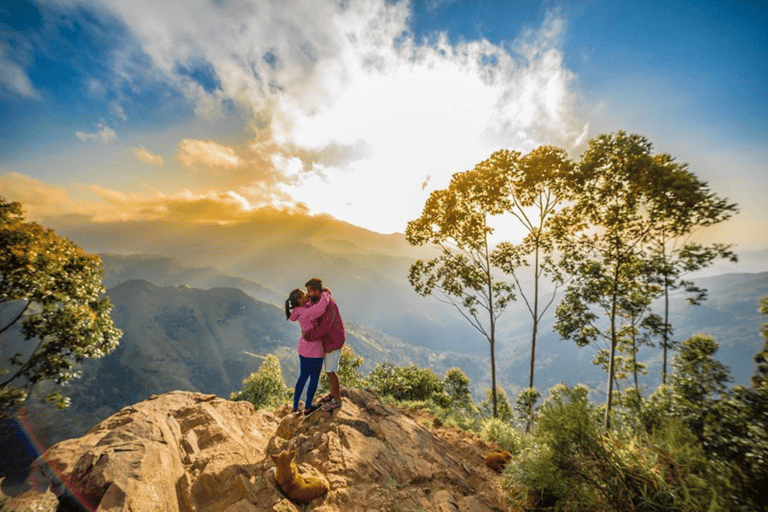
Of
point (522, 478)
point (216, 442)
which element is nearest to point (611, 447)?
point (522, 478)

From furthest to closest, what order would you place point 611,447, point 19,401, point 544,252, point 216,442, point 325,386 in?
point 325,386 → point 544,252 → point 19,401 → point 216,442 → point 611,447

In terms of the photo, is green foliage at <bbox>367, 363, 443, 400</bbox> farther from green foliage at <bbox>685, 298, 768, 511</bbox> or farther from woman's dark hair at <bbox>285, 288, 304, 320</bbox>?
green foliage at <bbox>685, 298, 768, 511</bbox>

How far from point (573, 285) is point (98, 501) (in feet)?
73.2

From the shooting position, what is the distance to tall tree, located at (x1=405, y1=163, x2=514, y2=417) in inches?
658

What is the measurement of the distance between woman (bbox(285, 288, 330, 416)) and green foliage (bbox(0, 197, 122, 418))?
882cm

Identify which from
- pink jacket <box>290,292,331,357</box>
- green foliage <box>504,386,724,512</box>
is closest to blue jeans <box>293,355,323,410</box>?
pink jacket <box>290,292,331,357</box>

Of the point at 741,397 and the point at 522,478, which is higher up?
the point at 741,397

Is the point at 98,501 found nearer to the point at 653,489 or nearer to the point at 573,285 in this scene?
the point at 653,489

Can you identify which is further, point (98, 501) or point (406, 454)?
point (406, 454)

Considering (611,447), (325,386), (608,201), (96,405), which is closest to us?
(611,447)

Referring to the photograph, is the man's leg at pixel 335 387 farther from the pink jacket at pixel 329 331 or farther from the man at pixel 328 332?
the pink jacket at pixel 329 331

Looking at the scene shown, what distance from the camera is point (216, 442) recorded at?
6797 millimetres

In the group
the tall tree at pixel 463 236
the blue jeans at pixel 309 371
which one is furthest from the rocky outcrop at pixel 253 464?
the tall tree at pixel 463 236

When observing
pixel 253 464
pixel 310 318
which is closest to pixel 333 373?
pixel 310 318
